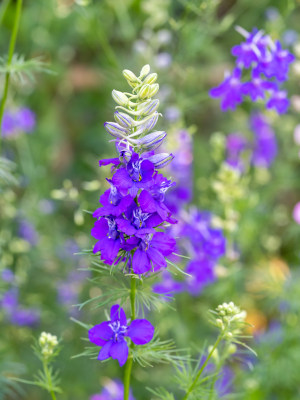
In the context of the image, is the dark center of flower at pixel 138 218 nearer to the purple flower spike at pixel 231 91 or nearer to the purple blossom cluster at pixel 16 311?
the purple flower spike at pixel 231 91

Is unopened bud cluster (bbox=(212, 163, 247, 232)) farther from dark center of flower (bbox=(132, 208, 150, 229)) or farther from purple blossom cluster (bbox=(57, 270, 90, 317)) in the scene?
dark center of flower (bbox=(132, 208, 150, 229))

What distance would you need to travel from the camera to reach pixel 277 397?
3020 mm

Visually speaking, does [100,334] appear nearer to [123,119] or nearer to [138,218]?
[138,218]

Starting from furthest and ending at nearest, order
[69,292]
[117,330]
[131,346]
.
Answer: [69,292]
[131,346]
[117,330]

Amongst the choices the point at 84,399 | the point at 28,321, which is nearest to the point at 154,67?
the point at 28,321

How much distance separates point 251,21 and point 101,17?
1.29m

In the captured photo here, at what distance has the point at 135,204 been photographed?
136 cm

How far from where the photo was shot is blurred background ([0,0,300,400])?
286 centimetres

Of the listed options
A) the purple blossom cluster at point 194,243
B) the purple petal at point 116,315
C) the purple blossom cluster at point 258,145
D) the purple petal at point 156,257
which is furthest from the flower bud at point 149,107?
the purple blossom cluster at point 258,145

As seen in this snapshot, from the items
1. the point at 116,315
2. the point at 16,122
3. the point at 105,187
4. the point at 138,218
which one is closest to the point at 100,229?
the point at 138,218

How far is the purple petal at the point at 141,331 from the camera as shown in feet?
4.59

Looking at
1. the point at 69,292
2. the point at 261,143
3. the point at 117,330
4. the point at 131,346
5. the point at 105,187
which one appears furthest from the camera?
the point at 261,143

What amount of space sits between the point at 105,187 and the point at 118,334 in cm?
180

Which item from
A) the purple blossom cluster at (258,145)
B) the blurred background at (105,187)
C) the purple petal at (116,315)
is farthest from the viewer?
the purple blossom cluster at (258,145)
